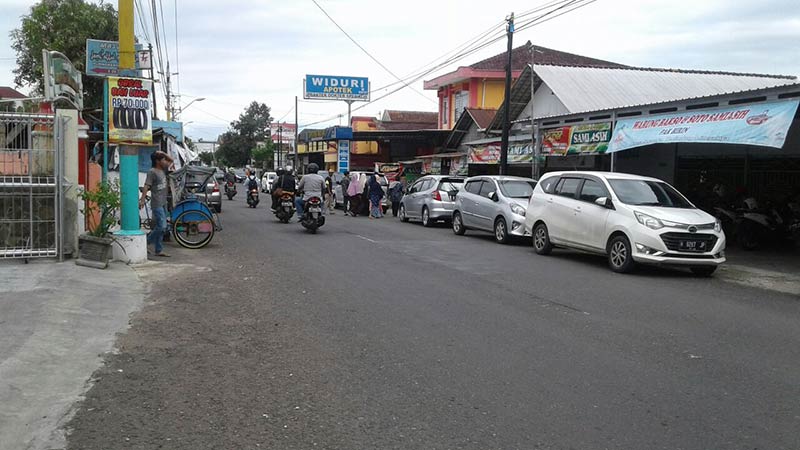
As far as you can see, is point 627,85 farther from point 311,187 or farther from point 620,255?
point 620,255

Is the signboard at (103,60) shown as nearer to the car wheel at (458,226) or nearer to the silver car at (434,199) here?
the car wheel at (458,226)

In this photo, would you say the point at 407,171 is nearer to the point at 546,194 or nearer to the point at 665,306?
the point at 546,194

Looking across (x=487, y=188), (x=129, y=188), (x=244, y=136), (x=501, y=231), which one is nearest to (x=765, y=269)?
(x=501, y=231)

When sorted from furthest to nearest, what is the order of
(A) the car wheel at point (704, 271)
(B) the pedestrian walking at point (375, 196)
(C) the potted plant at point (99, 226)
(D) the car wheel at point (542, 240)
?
(B) the pedestrian walking at point (375, 196), (D) the car wheel at point (542, 240), (A) the car wheel at point (704, 271), (C) the potted plant at point (99, 226)

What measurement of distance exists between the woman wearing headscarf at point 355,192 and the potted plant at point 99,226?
1491 cm

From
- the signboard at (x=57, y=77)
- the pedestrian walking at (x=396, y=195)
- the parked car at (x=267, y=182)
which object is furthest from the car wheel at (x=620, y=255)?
the parked car at (x=267, y=182)

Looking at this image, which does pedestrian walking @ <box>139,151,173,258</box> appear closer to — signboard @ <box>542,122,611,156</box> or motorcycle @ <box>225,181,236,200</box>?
signboard @ <box>542,122,611,156</box>

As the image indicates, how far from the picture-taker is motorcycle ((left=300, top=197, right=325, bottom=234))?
17.3 meters

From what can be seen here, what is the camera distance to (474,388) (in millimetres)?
5332

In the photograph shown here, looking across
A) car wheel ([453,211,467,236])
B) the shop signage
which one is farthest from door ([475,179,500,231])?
the shop signage

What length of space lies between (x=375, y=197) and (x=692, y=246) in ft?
49.8

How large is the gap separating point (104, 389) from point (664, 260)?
8.86m

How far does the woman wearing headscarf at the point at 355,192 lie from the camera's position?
25766mm

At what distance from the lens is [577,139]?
62.1 ft
